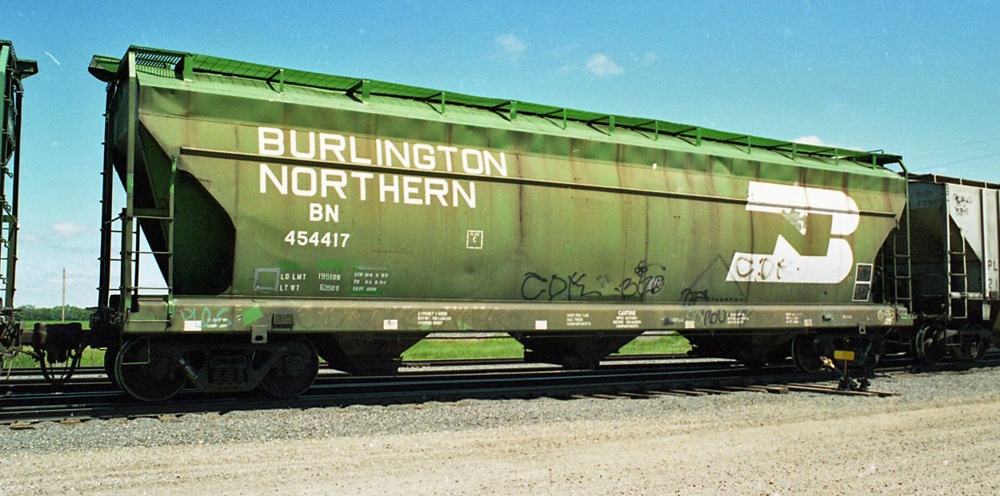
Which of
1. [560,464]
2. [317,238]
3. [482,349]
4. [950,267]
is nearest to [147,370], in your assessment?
[317,238]

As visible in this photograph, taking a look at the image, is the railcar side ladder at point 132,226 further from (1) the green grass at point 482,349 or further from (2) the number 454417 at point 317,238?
(1) the green grass at point 482,349

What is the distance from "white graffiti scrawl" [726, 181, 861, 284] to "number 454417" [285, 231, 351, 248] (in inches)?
256

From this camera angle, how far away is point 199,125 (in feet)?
31.5

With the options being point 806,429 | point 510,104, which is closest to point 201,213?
point 510,104

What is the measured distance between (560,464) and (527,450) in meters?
0.68

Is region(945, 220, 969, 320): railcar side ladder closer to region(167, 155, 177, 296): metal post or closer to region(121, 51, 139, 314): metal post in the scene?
region(167, 155, 177, 296): metal post

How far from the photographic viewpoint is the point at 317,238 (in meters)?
10.2

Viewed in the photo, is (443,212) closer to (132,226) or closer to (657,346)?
(132,226)

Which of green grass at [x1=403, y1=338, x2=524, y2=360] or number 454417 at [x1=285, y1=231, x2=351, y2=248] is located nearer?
number 454417 at [x1=285, y1=231, x2=351, y2=248]

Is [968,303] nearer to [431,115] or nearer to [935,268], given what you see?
[935,268]

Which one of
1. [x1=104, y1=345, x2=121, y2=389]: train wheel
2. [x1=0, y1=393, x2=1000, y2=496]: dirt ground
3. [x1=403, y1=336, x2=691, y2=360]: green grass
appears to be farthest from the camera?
[x1=403, y1=336, x2=691, y2=360]: green grass

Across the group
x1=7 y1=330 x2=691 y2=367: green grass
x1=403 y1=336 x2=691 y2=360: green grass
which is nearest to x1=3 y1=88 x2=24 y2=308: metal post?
x1=7 y1=330 x2=691 y2=367: green grass

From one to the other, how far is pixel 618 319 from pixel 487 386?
228cm

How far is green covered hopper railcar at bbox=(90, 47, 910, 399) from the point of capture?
965 cm
